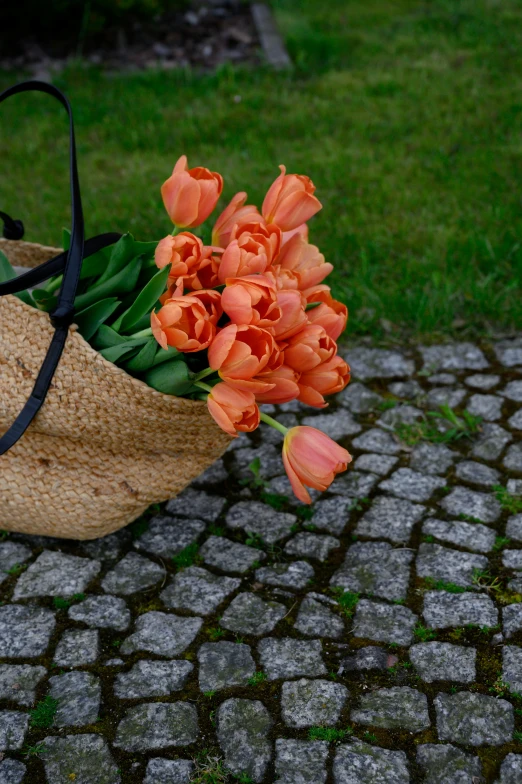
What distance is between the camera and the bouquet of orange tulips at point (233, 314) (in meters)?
1.69

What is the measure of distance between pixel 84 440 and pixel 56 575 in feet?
1.30

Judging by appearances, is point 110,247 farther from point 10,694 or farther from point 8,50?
point 8,50

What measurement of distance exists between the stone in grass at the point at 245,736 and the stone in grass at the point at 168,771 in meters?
0.08

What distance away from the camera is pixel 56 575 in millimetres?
2164

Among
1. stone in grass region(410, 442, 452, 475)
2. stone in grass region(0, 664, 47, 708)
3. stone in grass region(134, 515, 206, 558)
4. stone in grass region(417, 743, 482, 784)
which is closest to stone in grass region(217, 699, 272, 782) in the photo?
stone in grass region(417, 743, 482, 784)

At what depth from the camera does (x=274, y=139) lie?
14.8 feet

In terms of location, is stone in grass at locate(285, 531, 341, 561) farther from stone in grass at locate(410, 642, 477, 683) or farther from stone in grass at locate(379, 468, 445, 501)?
stone in grass at locate(410, 642, 477, 683)

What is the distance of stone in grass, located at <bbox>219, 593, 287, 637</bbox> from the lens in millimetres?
2000

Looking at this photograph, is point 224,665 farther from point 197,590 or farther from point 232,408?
point 232,408

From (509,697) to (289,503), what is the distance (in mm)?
836

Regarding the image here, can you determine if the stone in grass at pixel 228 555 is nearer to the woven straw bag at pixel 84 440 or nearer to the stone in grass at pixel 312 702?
the woven straw bag at pixel 84 440

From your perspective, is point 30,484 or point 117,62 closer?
point 30,484

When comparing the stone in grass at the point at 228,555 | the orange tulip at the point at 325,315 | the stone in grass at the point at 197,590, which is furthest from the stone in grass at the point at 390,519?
the orange tulip at the point at 325,315

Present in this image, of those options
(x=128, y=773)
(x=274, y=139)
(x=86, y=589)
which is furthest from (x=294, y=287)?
(x=274, y=139)
